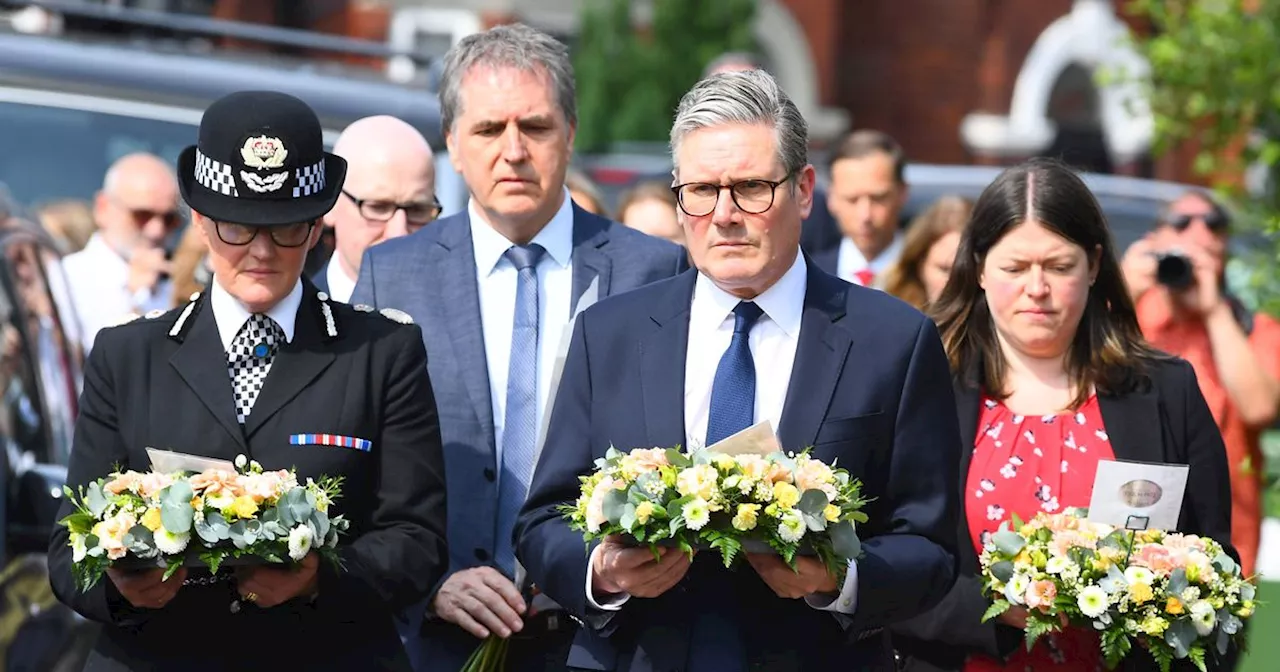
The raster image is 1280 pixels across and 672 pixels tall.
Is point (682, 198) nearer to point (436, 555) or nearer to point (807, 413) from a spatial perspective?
point (807, 413)

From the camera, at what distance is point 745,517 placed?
3.70 m

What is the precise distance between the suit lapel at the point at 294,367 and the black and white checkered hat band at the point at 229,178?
0.87 ft

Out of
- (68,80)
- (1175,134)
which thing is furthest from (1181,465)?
(1175,134)

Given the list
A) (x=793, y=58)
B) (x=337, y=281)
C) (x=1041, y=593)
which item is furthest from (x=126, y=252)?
(x=793, y=58)

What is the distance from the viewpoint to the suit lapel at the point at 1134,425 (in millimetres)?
4836

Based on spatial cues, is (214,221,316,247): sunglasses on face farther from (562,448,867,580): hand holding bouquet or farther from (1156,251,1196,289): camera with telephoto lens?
(1156,251,1196,289): camera with telephoto lens

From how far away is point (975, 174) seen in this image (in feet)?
41.0

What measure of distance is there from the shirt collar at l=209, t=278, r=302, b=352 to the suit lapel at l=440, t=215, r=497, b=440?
2.14 feet

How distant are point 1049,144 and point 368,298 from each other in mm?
24391

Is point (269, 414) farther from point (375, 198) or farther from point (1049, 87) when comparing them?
point (1049, 87)

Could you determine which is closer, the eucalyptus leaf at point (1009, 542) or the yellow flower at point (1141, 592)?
the yellow flower at point (1141, 592)

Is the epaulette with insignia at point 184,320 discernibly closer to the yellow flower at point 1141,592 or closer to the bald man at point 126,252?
the yellow flower at point 1141,592

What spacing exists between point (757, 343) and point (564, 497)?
20.3 inches

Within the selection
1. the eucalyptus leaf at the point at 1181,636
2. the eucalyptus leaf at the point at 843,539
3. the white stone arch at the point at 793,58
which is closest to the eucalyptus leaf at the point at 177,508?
the eucalyptus leaf at the point at 843,539
